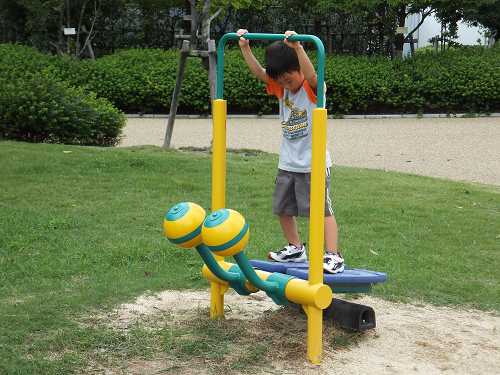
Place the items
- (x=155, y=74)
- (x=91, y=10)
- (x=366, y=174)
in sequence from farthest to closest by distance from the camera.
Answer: (x=91, y=10), (x=155, y=74), (x=366, y=174)

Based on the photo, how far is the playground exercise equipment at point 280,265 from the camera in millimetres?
2414

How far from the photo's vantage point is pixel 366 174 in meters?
7.89

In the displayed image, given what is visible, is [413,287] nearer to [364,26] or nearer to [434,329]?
[434,329]

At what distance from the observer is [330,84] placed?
13.7 m

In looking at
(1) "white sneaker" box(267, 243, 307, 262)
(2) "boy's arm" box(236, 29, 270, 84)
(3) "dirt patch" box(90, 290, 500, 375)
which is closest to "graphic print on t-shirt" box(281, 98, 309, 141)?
(2) "boy's arm" box(236, 29, 270, 84)

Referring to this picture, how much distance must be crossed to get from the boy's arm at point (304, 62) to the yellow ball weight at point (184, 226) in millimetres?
883

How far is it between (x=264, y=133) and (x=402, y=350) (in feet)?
30.4

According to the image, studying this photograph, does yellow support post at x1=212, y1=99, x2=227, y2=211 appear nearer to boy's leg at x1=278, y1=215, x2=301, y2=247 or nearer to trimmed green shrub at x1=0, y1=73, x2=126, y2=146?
boy's leg at x1=278, y1=215, x2=301, y2=247

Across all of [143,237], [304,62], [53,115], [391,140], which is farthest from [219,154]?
[391,140]

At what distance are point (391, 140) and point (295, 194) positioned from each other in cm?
853

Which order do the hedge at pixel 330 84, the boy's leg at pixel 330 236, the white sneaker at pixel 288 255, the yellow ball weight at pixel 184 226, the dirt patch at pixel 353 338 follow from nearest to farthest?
the yellow ball weight at pixel 184 226, the dirt patch at pixel 353 338, the boy's leg at pixel 330 236, the white sneaker at pixel 288 255, the hedge at pixel 330 84

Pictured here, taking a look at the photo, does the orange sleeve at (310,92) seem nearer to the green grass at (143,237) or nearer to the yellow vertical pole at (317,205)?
the yellow vertical pole at (317,205)

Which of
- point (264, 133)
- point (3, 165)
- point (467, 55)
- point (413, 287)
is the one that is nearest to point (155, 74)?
point (264, 133)

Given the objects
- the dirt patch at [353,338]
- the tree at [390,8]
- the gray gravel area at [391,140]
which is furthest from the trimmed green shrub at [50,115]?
the tree at [390,8]
